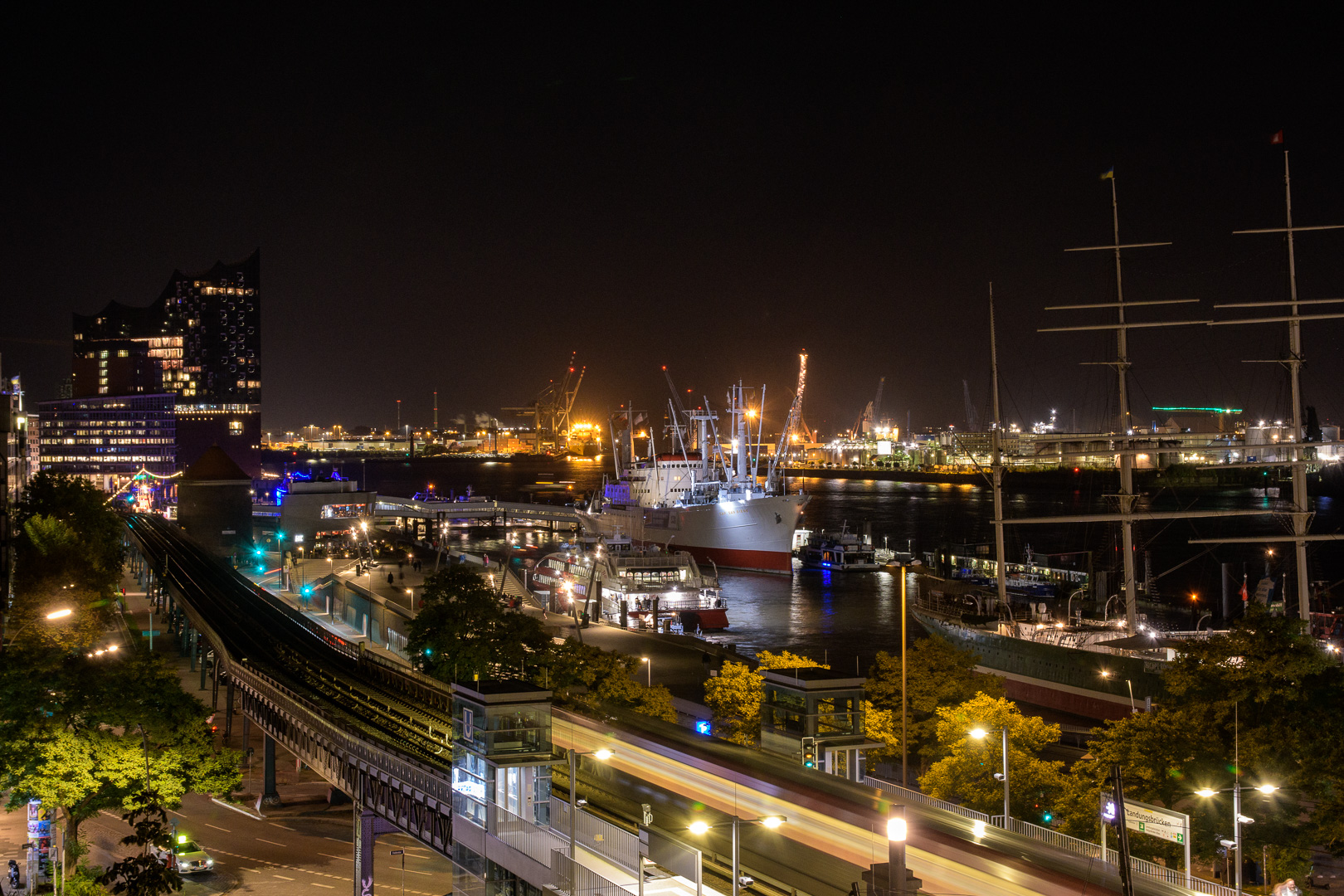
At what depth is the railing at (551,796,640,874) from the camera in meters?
9.23

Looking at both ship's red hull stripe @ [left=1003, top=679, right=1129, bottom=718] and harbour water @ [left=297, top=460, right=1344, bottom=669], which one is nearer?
ship's red hull stripe @ [left=1003, top=679, right=1129, bottom=718]

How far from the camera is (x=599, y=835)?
9.83 m

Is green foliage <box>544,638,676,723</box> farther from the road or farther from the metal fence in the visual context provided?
the metal fence

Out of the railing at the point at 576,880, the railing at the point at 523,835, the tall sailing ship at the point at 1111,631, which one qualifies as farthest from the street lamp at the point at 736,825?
the tall sailing ship at the point at 1111,631

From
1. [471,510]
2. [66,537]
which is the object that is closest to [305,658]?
[66,537]

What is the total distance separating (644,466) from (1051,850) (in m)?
63.1

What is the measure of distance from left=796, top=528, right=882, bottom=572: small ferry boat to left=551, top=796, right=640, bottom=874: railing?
170ft

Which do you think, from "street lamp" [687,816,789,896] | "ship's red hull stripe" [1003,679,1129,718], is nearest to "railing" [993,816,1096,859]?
"street lamp" [687,816,789,896]

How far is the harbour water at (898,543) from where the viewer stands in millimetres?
41250

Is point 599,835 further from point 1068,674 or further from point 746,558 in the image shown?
point 746,558

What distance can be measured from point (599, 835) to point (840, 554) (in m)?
54.1

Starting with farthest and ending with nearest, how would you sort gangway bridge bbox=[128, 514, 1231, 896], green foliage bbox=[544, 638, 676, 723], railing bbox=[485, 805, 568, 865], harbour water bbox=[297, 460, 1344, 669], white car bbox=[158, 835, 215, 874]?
harbour water bbox=[297, 460, 1344, 669] < green foliage bbox=[544, 638, 676, 723] < white car bbox=[158, 835, 215, 874] < railing bbox=[485, 805, 568, 865] < gangway bridge bbox=[128, 514, 1231, 896]

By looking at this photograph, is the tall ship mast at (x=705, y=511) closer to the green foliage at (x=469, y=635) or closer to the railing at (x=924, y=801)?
the green foliage at (x=469, y=635)

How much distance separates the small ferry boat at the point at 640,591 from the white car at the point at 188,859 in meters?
22.1
